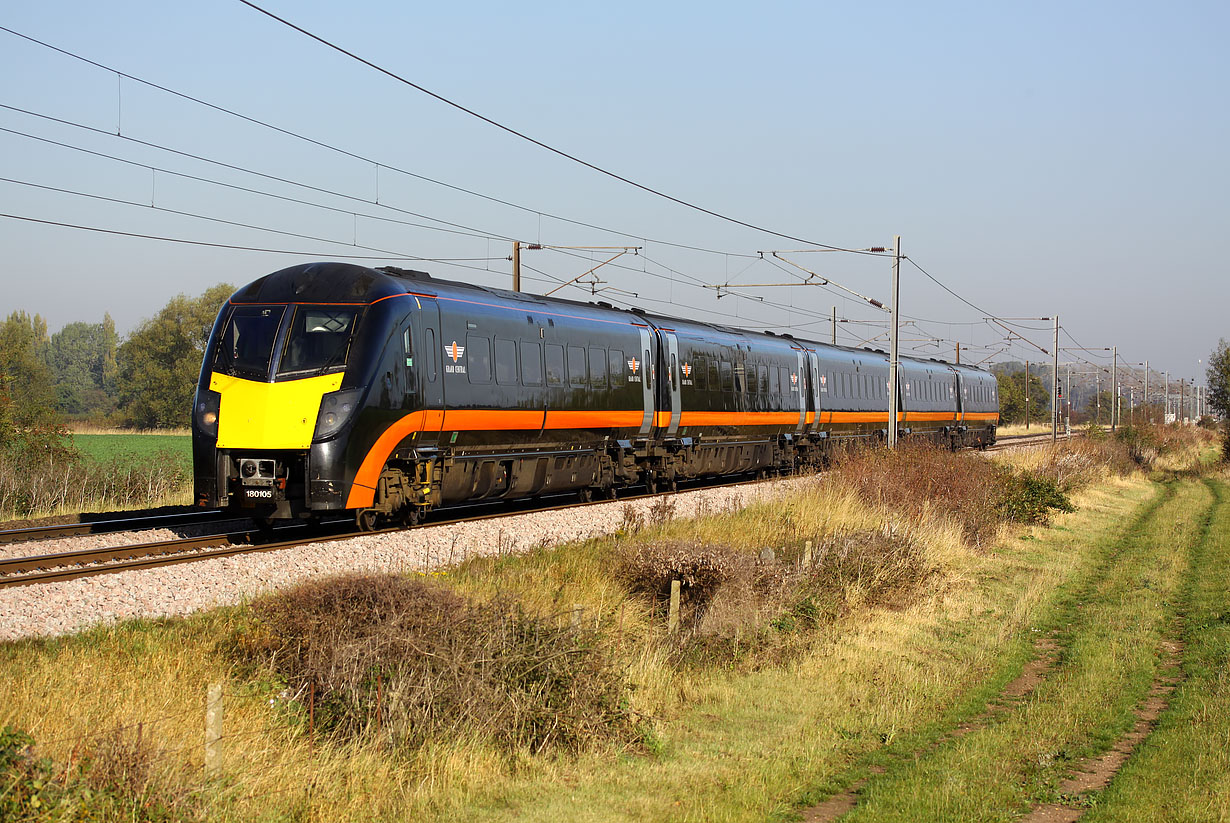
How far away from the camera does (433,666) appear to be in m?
8.95

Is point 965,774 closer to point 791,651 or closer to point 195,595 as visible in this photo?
point 791,651

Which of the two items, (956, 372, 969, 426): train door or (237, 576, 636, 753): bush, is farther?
(956, 372, 969, 426): train door

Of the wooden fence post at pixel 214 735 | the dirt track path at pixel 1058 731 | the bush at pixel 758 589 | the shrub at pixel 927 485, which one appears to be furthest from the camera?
the shrub at pixel 927 485

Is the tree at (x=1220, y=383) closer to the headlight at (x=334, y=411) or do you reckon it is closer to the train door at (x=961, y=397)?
the train door at (x=961, y=397)

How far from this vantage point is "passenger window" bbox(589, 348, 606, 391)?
22094mm

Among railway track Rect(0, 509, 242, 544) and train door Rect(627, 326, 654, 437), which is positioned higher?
train door Rect(627, 326, 654, 437)

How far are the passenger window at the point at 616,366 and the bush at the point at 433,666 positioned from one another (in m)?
13.0

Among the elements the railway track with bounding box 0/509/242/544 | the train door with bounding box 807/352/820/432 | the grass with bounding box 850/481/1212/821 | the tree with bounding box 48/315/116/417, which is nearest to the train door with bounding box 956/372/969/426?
the train door with bounding box 807/352/820/432

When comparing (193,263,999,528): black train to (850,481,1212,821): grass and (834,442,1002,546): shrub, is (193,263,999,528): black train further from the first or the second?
(850,481,1212,821): grass

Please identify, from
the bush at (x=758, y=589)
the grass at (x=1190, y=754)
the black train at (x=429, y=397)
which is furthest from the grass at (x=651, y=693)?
the black train at (x=429, y=397)

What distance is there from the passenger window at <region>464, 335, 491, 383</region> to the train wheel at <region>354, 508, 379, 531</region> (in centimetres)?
271

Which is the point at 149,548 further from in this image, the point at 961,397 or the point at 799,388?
the point at 961,397

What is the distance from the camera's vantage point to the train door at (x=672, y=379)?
2558cm

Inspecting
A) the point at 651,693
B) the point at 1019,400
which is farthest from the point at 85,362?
the point at 651,693
